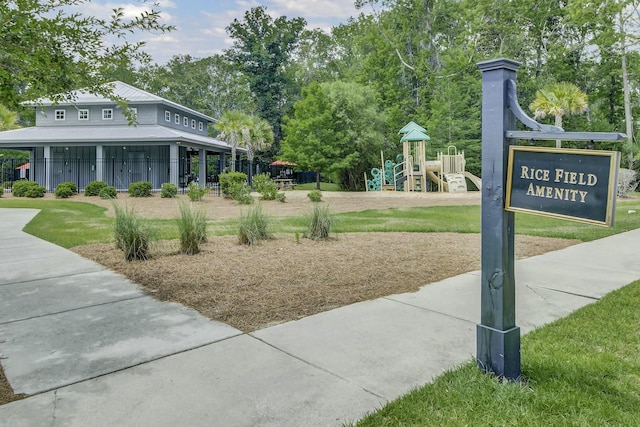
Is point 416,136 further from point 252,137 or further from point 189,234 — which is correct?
point 189,234

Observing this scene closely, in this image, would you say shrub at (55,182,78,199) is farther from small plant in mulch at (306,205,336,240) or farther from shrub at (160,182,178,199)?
small plant in mulch at (306,205,336,240)

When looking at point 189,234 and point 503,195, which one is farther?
point 189,234

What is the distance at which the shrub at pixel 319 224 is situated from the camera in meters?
8.55

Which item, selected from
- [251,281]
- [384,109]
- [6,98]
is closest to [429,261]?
[251,281]

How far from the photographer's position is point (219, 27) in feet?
139

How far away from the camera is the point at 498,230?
278 cm

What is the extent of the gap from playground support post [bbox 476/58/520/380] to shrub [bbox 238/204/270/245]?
557cm

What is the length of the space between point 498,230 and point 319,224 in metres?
5.87

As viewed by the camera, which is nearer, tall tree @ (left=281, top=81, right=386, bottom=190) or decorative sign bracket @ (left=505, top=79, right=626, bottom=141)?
decorative sign bracket @ (left=505, top=79, right=626, bottom=141)

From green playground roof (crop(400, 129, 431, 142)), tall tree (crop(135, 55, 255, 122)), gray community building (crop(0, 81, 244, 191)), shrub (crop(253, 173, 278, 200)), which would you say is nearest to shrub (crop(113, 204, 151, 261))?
shrub (crop(253, 173, 278, 200))

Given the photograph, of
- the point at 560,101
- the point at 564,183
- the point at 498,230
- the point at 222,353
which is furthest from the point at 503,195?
the point at 560,101

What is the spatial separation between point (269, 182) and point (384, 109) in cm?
1776

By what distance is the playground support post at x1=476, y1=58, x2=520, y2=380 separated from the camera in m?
2.76

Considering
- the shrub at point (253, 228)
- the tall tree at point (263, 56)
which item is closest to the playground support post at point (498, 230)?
the shrub at point (253, 228)
